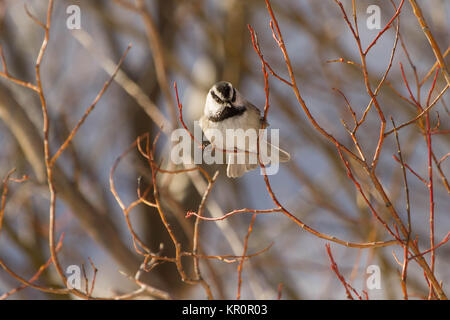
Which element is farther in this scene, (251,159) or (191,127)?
(191,127)

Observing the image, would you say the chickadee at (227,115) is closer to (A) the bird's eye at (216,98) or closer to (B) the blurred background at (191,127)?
(A) the bird's eye at (216,98)

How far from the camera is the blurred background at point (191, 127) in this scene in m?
3.18

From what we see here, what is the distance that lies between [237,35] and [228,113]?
1262mm

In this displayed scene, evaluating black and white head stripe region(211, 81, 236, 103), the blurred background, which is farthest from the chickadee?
the blurred background

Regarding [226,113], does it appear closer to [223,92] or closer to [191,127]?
[223,92]

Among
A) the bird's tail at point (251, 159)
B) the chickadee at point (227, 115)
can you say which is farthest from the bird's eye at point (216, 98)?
the bird's tail at point (251, 159)

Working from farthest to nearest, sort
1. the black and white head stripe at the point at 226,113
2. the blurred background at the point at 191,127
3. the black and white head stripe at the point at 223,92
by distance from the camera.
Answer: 1. the blurred background at the point at 191,127
2. the black and white head stripe at the point at 226,113
3. the black and white head stripe at the point at 223,92

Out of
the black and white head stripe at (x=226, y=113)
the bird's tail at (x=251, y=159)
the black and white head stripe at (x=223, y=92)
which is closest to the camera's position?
the bird's tail at (x=251, y=159)

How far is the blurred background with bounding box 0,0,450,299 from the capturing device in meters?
3.18

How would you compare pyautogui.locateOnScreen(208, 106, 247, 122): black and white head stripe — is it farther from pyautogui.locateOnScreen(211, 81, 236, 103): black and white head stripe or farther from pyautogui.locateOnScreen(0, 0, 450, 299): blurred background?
pyautogui.locateOnScreen(0, 0, 450, 299): blurred background

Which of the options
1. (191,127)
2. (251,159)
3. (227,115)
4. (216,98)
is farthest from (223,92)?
(191,127)

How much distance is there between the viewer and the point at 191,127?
376 centimetres
